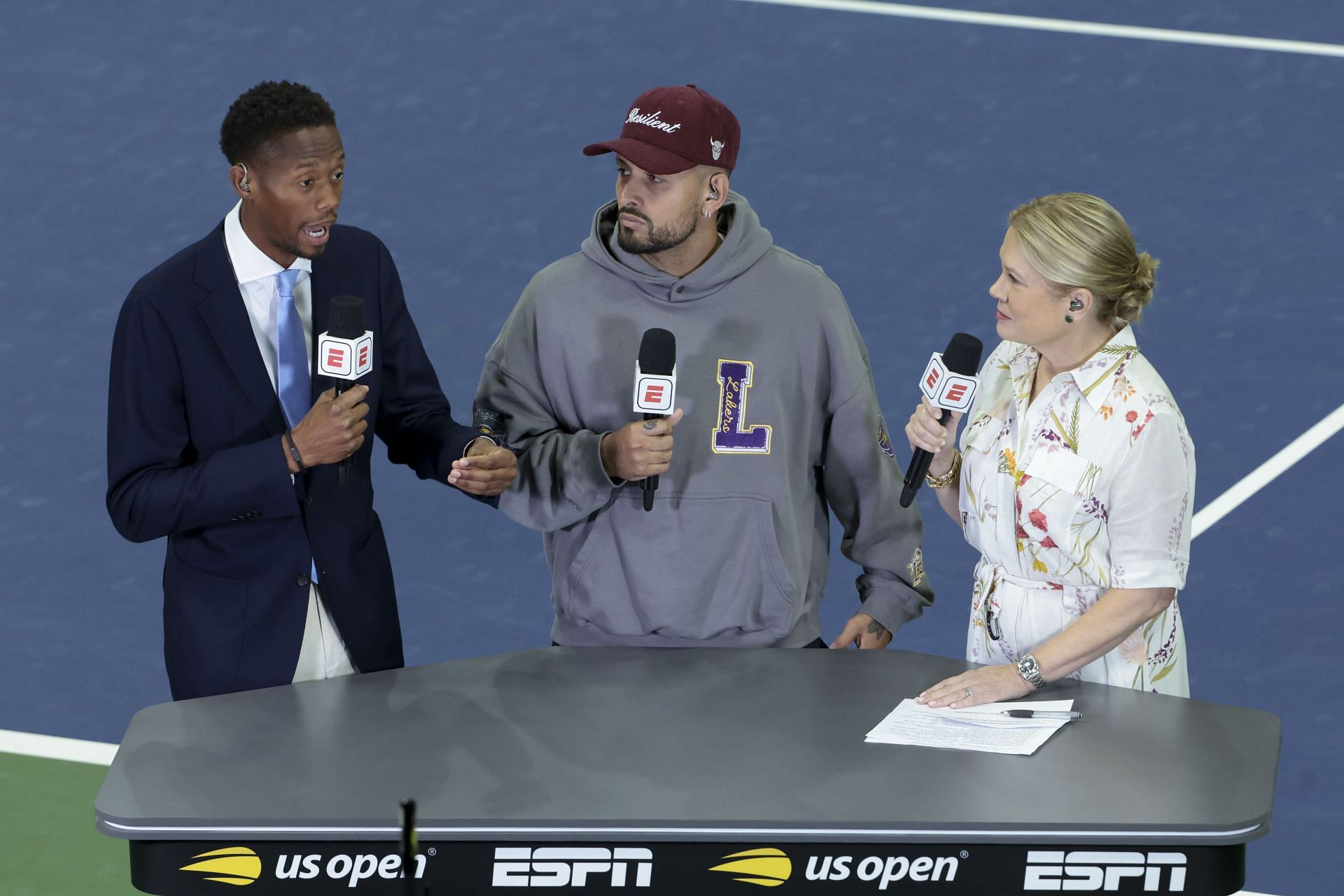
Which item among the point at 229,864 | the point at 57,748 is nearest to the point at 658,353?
the point at 229,864

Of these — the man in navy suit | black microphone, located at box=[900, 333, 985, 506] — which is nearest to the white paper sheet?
black microphone, located at box=[900, 333, 985, 506]

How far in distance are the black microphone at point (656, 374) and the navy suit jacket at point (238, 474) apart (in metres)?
0.54

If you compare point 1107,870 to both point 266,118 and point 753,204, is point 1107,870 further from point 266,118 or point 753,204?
point 753,204

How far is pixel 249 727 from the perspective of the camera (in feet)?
12.5

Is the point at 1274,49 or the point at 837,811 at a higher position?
the point at 1274,49

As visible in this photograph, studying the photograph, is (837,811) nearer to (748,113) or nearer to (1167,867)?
(1167,867)

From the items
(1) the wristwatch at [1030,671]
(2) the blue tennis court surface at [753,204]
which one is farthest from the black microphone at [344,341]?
(2) the blue tennis court surface at [753,204]

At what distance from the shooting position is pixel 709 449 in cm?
450

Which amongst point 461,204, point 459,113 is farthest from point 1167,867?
point 459,113

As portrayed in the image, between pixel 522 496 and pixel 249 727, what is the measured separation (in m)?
0.97

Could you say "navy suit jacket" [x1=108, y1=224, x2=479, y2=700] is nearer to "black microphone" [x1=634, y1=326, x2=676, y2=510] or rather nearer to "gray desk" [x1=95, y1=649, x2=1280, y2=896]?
"gray desk" [x1=95, y1=649, x2=1280, y2=896]

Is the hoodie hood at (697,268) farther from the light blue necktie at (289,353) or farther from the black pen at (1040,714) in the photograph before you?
the black pen at (1040,714)

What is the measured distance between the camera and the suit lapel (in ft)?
A: 13.7

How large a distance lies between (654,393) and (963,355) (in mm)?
715
